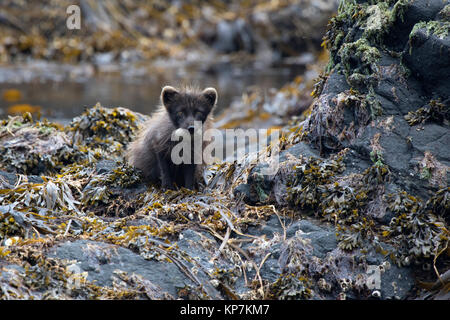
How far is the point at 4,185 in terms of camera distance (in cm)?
547

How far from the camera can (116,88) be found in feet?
54.8

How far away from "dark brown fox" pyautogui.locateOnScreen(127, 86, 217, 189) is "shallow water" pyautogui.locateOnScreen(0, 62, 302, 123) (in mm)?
5860

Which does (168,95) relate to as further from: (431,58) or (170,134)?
(431,58)

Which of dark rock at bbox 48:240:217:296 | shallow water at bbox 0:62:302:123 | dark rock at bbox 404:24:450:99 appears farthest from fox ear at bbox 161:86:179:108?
shallow water at bbox 0:62:302:123

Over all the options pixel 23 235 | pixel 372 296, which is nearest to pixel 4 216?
pixel 23 235

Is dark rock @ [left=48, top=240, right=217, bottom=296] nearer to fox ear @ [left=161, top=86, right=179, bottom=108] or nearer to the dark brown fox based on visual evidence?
the dark brown fox

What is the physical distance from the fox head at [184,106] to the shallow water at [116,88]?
595 centimetres

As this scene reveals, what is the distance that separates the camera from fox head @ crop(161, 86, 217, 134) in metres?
5.96

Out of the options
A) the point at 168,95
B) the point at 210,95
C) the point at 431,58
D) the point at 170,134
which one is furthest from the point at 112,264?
the point at 431,58

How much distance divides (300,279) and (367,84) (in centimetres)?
215

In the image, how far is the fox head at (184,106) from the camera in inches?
235

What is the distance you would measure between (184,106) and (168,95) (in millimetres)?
257

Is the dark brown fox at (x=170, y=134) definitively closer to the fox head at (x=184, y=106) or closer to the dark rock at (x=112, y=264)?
the fox head at (x=184, y=106)
